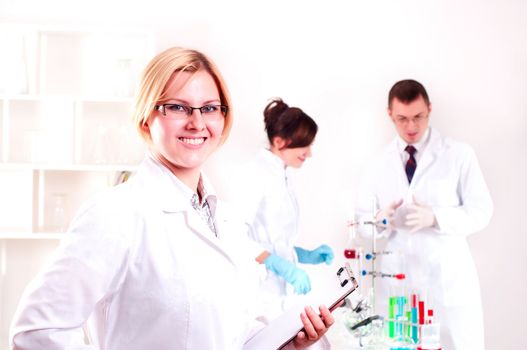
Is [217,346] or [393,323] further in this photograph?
[393,323]

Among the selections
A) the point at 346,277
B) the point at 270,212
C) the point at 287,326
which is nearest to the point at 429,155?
the point at 270,212

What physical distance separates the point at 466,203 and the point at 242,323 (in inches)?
91.0

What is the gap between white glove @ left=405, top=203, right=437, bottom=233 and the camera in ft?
10.6

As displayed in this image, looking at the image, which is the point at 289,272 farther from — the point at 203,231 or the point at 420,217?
the point at 203,231

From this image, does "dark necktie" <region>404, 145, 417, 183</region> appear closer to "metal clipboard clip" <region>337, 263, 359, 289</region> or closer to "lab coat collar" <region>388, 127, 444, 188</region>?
"lab coat collar" <region>388, 127, 444, 188</region>

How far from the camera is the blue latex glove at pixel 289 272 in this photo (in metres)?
3.02

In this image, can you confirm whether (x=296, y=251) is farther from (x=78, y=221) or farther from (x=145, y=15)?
(x=78, y=221)

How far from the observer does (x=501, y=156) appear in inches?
143

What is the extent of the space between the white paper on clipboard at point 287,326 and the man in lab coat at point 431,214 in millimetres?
1940

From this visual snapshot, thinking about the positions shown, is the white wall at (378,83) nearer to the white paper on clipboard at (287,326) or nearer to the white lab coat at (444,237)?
A: the white lab coat at (444,237)

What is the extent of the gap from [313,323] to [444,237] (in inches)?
85.6

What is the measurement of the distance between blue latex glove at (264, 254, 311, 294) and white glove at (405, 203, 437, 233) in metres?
0.61

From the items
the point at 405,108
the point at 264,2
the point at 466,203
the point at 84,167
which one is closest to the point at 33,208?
the point at 84,167

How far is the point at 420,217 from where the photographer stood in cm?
322
